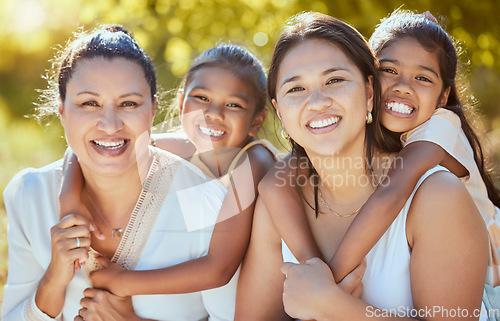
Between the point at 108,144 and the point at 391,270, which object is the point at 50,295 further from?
the point at 391,270

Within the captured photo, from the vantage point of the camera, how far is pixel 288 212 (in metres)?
2.58

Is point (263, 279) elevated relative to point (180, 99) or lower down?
lower down

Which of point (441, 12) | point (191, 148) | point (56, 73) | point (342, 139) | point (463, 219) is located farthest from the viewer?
point (441, 12)

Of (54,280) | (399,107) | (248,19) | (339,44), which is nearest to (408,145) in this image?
(399,107)

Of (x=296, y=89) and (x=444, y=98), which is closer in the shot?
(x=296, y=89)

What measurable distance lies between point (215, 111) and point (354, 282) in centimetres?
144

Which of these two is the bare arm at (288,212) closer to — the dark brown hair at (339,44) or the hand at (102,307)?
the dark brown hair at (339,44)

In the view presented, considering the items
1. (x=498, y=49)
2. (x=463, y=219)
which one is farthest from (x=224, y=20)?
(x=463, y=219)

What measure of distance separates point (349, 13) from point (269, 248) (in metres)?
2.58

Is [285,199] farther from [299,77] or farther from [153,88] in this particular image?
[153,88]

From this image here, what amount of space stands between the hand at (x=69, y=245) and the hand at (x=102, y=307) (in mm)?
137

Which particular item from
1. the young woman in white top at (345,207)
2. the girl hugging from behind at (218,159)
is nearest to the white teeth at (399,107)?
the young woman in white top at (345,207)

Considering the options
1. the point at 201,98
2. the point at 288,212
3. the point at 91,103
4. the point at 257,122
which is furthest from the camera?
the point at 257,122

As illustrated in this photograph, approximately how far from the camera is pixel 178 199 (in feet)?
9.64
